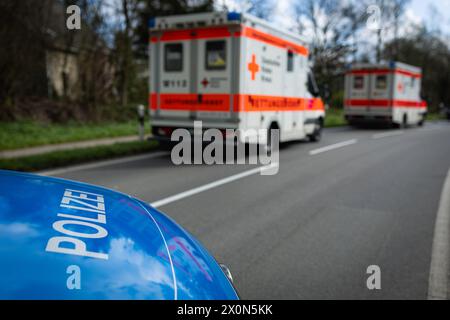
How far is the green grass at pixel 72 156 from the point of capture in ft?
29.9

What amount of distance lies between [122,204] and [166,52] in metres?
9.52

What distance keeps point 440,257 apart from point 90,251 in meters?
3.97

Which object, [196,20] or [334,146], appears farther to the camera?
[334,146]

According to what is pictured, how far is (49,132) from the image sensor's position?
14562mm

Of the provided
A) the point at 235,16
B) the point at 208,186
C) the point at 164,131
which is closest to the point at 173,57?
the point at 164,131

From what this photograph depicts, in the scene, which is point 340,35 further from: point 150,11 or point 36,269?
point 36,269

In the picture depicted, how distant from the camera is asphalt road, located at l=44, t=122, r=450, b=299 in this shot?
161 inches

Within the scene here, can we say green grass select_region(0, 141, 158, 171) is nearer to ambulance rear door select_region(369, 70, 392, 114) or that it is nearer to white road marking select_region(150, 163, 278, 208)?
white road marking select_region(150, 163, 278, 208)

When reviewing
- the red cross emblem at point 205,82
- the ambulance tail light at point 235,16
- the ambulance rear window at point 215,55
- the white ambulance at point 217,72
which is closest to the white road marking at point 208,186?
the white ambulance at point 217,72

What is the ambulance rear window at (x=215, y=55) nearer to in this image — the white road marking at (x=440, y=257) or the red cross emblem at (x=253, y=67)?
the red cross emblem at (x=253, y=67)

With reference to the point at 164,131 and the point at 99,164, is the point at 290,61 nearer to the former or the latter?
the point at 164,131

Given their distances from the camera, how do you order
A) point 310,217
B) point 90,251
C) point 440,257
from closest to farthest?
point 90,251 < point 440,257 < point 310,217
